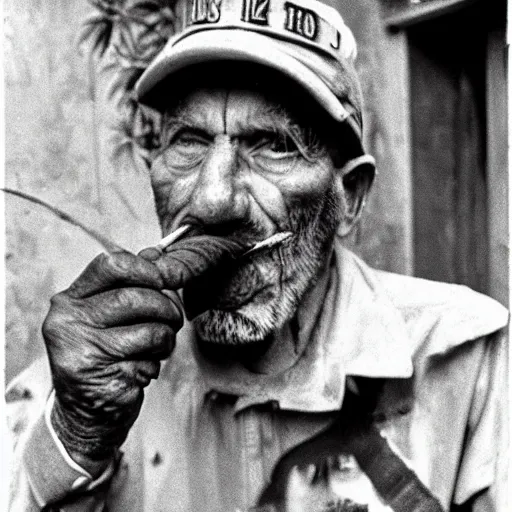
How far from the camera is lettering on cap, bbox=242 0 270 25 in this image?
8.25 ft

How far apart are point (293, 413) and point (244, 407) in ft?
0.32

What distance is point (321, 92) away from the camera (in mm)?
2469

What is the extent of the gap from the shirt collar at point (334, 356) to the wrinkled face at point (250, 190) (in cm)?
12

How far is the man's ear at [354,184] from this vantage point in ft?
8.77

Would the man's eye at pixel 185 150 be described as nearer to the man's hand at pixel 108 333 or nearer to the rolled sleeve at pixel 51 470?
the man's hand at pixel 108 333

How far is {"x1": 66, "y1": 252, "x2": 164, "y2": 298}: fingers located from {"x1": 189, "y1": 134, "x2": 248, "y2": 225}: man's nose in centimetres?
27

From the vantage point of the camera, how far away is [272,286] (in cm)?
252

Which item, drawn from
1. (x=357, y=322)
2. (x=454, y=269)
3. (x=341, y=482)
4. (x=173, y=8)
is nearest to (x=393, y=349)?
(x=357, y=322)

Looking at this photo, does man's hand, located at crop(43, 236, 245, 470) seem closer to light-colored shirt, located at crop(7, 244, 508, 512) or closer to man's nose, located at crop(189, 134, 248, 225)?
man's nose, located at crop(189, 134, 248, 225)

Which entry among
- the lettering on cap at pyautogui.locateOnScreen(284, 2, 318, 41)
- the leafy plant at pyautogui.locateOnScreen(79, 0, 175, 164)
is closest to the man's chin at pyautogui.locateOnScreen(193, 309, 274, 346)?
the lettering on cap at pyautogui.locateOnScreen(284, 2, 318, 41)

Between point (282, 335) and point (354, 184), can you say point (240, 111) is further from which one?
point (282, 335)

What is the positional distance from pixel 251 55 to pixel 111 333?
0.63 metres

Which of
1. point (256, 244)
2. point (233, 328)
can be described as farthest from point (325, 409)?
point (256, 244)

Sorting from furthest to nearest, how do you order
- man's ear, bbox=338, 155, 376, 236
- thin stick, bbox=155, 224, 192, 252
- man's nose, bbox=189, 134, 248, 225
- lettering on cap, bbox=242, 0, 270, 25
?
man's ear, bbox=338, 155, 376, 236 → lettering on cap, bbox=242, 0, 270, 25 → man's nose, bbox=189, 134, 248, 225 → thin stick, bbox=155, 224, 192, 252
